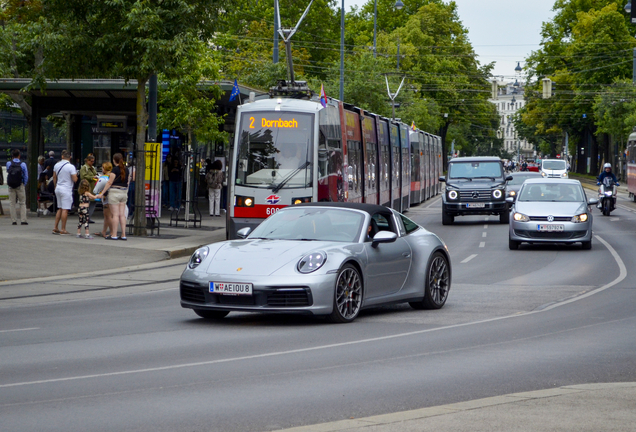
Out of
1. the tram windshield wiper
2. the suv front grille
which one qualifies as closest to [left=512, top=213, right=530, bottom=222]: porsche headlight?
the tram windshield wiper

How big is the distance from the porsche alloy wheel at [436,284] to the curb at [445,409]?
485 cm

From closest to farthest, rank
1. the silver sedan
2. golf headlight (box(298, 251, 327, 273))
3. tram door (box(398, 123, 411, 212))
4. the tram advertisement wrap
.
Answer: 1. golf headlight (box(298, 251, 327, 273))
2. the silver sedan
3. the tram advertisement wrap
4. tram door (box(398, 123, 411, 212))

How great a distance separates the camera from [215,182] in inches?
1232

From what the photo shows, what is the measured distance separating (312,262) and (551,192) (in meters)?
13.6

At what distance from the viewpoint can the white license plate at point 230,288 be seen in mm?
10258

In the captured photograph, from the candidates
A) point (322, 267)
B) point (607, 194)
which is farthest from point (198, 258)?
point (607, 194)

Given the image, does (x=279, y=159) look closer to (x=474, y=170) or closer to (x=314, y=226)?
(x=314, y=226)

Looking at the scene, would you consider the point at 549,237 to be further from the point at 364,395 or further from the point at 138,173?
the point at 364,395

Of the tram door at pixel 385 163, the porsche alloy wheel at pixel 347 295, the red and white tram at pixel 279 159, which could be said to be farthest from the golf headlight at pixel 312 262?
the tram door at pixel 385 163

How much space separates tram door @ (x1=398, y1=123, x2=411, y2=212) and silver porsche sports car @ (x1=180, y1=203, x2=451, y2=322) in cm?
2572

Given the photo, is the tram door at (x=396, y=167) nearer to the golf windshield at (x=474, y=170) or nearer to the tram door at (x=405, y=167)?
the tram door at (x=405, y=167)

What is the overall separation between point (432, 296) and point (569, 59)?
247 feet

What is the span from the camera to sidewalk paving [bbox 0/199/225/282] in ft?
57.2

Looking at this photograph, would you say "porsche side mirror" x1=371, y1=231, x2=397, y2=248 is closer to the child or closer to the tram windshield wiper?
the tram windshield wiper
